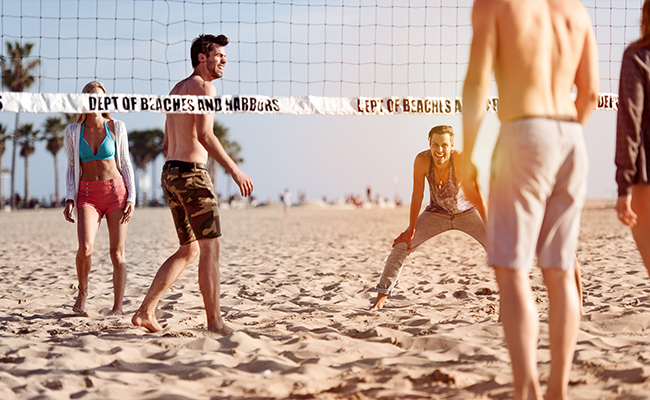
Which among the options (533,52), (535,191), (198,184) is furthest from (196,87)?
(535,191)

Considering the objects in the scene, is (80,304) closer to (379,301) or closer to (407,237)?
(379,301)

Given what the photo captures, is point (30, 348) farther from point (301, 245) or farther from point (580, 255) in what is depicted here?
point (301, 245)

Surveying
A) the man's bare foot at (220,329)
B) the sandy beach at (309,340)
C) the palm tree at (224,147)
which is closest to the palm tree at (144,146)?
the palm tree at (224,147)

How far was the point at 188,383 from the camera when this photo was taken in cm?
251

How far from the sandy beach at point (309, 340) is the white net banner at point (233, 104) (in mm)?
1362

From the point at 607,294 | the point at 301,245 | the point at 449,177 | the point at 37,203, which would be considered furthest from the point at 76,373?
the point at 37,203

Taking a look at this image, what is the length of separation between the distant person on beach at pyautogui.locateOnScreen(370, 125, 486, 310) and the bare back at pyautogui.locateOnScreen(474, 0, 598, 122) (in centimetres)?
195

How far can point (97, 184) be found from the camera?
412 centimetres

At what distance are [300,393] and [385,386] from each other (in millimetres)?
337

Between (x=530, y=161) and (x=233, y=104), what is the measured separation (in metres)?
2.48

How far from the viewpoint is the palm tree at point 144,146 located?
61.6 m

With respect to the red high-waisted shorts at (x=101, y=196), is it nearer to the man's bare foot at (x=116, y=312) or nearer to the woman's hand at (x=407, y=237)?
the man's bare foot at (x=116, y=312)

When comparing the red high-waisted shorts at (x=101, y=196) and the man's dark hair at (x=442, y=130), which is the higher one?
the man's dark hair at (x=442, y=130)

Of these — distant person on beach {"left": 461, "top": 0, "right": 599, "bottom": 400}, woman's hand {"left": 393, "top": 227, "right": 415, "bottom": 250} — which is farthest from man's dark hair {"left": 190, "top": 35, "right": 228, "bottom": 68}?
distant person on beach {"left": 461, "top": 0, "right": 599, "bottom": 400}
